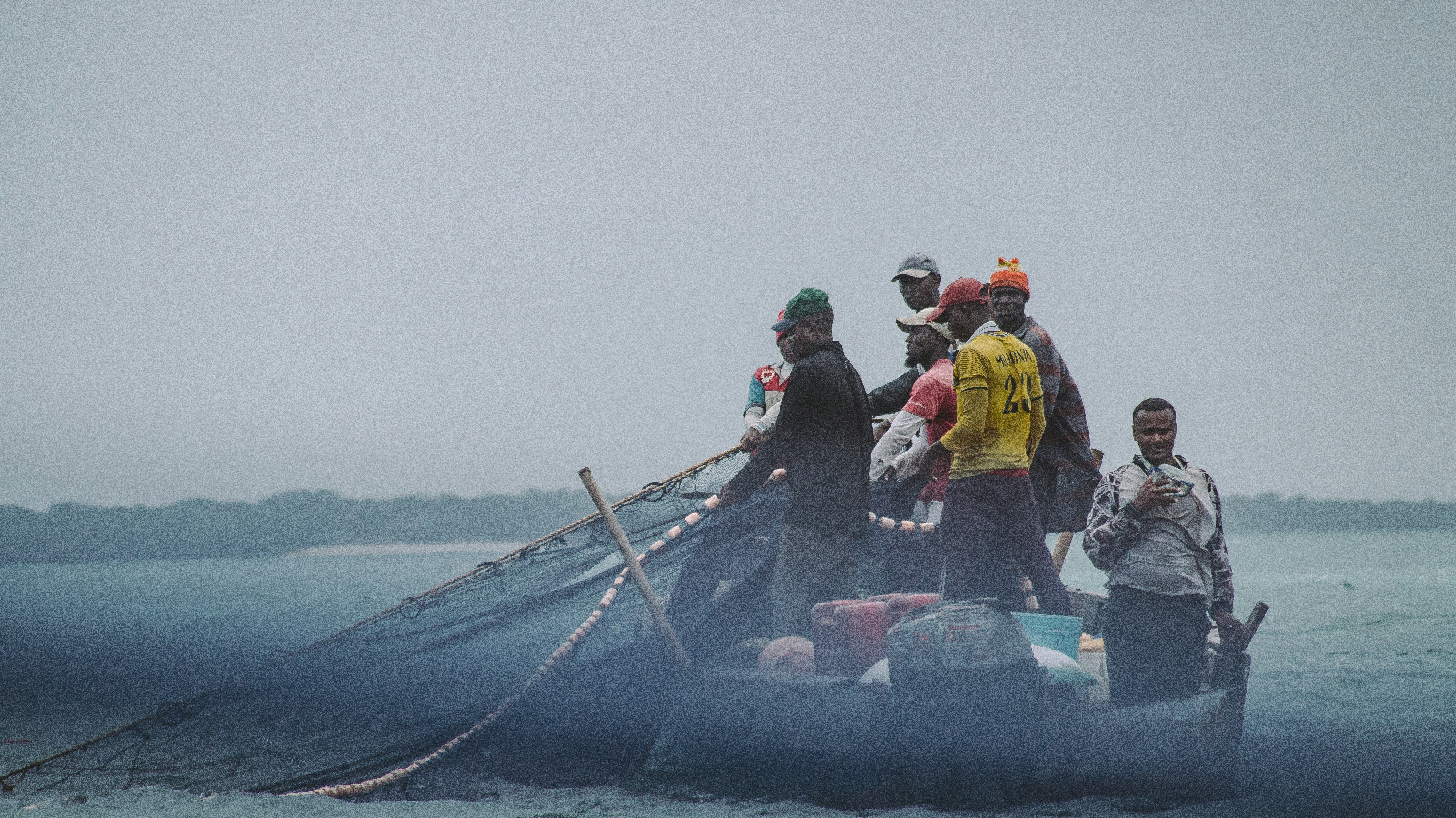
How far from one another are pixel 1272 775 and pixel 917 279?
316 centimetres

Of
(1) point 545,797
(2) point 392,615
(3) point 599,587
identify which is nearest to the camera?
(1) point 545,797

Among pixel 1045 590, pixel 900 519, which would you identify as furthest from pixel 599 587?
pixel 1045 590

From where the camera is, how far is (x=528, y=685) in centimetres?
493

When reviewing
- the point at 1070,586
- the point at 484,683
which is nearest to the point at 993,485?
the point at 484,683

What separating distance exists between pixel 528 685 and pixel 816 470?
1.71m

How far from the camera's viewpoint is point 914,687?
4051 mm

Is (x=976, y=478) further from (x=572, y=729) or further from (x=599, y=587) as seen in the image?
(x=572, y=729)

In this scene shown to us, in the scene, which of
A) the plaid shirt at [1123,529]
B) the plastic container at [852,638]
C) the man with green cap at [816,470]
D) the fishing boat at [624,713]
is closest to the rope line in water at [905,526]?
the fishing boat at [624,713]

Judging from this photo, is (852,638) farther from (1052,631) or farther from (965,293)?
(965,293)

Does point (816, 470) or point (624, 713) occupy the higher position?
point (816, 470)

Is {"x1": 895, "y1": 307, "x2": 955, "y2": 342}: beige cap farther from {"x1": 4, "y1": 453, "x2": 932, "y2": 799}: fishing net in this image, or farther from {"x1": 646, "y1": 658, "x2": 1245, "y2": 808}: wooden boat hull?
{"x1": 646, "y1": 658, "x2": 1245, "y2": 808}: wooden boat hull

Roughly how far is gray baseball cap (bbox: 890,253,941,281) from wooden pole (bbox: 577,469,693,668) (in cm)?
217

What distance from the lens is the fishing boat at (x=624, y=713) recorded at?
13.8 ft

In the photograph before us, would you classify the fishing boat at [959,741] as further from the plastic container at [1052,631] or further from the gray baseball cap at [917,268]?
the gray baseball cap at [917,268]
